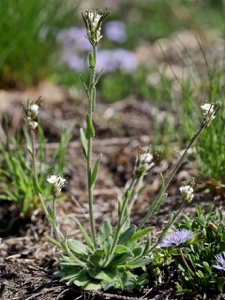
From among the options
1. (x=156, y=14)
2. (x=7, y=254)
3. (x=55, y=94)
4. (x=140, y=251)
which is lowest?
(x=7, y=254)

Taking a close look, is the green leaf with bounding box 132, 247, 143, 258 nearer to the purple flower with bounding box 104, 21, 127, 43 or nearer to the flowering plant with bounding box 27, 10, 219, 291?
the flowering plant with bounding box 27, 10, 219, 291

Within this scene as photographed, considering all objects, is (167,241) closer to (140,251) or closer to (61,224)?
(140,251)

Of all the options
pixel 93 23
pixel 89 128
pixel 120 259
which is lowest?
pixel 120 259

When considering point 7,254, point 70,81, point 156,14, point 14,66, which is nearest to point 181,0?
point 156,14

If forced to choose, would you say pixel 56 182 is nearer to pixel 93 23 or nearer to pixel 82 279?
pixel 82 279

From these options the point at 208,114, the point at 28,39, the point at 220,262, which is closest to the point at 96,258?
the point at 220,262

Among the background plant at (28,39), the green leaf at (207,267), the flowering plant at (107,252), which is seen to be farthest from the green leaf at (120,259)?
the background plant at (28,39)

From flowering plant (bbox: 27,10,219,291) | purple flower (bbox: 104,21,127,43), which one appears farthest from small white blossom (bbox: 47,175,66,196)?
purple flower (bbox: 104,21,127,43)
